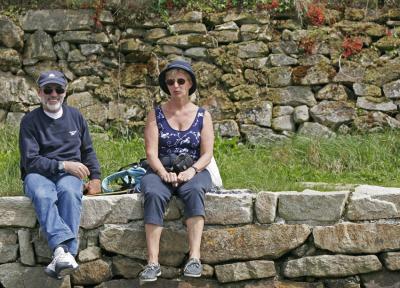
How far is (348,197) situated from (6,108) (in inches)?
150

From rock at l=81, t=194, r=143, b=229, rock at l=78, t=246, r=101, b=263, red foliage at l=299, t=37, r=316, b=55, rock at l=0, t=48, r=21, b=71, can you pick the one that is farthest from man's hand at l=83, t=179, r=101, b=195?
red foliage at l=299, t=37, r=316, b=55

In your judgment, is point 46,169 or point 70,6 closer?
point 46,169

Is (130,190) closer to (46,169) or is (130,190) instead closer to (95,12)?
(46,169)

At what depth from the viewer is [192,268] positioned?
446cm

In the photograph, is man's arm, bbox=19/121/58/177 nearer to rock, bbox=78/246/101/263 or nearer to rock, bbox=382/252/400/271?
rock, bbox=78/246/101/263

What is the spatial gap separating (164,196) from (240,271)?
81 cm

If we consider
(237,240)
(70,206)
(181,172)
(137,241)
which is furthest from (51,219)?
(237,240)

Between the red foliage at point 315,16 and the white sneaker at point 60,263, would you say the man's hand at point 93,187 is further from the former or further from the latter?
the red foliage at point 315,16

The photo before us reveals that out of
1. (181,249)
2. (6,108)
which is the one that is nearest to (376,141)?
(181,249)

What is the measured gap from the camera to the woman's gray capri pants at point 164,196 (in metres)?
4.55

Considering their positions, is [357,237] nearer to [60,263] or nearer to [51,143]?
[60,263]

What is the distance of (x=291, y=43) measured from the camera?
687 cm

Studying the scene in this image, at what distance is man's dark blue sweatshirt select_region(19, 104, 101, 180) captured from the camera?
184 inches

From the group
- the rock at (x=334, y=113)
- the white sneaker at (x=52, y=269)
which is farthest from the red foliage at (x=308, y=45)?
the white sneaker at (x=52, y=269)
